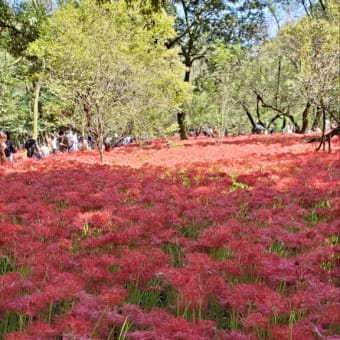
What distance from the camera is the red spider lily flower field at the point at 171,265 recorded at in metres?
2.37

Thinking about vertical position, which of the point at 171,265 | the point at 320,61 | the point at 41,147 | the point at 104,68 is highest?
the point at 320,61

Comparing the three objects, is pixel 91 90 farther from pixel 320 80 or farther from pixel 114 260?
pixel 114 260

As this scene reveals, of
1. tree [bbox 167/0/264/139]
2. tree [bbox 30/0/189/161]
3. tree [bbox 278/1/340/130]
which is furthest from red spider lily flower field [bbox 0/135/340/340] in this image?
tree [bbox 167/0/264/139]

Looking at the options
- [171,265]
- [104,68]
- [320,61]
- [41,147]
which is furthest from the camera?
[41,147]

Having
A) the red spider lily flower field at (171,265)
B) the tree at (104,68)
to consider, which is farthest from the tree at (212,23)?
the red spider lily flower field at (171,265)

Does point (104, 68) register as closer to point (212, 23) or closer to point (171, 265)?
point (171, 265)

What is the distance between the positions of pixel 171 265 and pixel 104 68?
10714 millimetres

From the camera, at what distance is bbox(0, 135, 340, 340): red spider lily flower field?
237cm

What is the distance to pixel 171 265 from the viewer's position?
133 inches

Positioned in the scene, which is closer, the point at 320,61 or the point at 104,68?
the point at 104,68

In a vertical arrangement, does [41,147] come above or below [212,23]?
below

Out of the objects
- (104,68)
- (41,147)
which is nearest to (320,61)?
(104,68)

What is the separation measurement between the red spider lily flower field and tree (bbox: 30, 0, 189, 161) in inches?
203

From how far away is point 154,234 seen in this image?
4.17 metres
